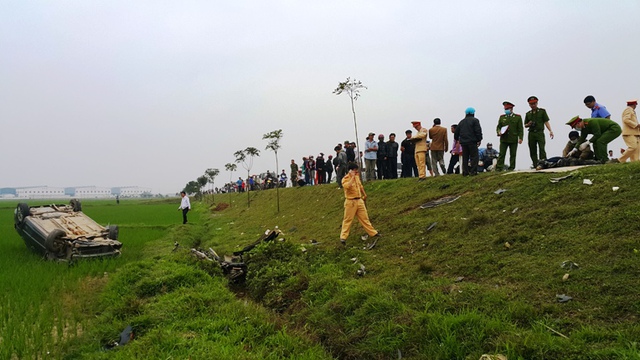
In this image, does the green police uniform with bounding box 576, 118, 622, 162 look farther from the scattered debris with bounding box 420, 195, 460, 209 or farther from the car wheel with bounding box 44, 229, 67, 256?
the car wheel with bounding box 44, 229, 67, 256

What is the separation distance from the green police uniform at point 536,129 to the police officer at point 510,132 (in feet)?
0.83

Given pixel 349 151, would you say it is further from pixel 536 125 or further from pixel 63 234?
pixel 63 234

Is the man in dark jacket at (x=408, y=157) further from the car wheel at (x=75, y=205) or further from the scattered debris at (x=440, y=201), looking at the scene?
the car wheel at (x=75, y=205)

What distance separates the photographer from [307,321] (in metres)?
5.83

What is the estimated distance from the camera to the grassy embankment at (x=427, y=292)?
401 cm

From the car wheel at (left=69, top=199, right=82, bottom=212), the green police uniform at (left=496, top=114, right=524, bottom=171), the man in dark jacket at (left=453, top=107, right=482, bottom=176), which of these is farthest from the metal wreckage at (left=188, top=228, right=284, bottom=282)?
the car wheel at (left=69, top=199, right=82, bottom=212)

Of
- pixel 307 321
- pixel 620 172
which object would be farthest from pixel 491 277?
pixel 620 172

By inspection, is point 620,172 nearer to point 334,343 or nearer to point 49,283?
point 334,343

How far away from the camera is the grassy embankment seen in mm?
4008

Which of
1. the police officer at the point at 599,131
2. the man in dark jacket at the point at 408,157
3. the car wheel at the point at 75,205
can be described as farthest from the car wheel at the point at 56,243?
the police officer at the point at 599,131

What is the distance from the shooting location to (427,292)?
17.3ft

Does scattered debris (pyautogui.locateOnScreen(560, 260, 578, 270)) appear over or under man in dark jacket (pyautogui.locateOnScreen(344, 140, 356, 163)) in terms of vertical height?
under

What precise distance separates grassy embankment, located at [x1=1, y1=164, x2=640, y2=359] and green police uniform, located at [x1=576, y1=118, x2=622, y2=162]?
126 cm

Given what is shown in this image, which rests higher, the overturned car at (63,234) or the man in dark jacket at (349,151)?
the man in dark jacket at (349,151)
